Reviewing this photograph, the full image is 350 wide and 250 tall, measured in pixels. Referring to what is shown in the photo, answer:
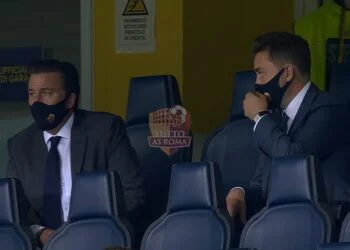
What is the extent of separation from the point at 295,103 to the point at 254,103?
18 cm

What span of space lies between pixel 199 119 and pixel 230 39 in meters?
0.55

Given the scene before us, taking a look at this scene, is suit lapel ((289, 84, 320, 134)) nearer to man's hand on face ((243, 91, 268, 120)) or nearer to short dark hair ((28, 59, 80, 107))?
man's hand on face ((243, 91, 268, 120))

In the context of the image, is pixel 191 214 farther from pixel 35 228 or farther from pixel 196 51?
pixel 196 51

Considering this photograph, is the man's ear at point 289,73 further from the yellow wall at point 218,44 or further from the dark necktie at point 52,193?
the yellow wall at point 218,44

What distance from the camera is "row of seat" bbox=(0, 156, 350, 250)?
4.84m

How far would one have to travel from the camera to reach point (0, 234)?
533 centimetres

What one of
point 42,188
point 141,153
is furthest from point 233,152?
point 42,188

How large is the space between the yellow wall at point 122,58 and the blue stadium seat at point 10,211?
2060 millimetres

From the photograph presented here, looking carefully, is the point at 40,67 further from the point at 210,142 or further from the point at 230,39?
the point at 230,39

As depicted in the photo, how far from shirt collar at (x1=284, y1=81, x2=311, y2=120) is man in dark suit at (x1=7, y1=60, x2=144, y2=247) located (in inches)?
31.2

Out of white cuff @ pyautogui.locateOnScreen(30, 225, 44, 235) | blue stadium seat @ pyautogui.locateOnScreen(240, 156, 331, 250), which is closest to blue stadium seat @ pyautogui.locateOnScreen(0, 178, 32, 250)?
white cuff @ pyautogui.locateOnScreen(30, 225, 44, 235)

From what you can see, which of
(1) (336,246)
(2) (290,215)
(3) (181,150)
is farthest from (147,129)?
(1) (336,246)

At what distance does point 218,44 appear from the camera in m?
7.56

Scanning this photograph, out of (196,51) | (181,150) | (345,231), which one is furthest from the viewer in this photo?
(196,51)
